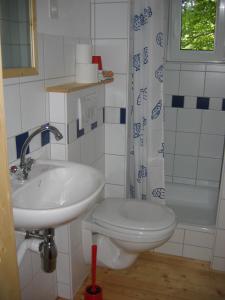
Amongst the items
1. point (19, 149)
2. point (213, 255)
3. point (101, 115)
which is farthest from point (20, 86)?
point (213, 255)

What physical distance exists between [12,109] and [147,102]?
995 mm

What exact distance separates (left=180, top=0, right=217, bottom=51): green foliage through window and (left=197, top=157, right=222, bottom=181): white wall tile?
0.89m

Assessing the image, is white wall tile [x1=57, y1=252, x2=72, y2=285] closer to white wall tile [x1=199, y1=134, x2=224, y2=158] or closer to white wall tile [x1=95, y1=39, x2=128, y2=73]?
white wall tile [x1=95, y1=39, x2=128, y2=73]

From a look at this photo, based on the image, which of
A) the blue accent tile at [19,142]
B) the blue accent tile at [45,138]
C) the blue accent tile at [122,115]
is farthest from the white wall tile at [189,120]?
the blue accent tile at [19,142]

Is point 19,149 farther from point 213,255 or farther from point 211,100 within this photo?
point 211,100

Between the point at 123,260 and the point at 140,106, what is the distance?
37.3 inches

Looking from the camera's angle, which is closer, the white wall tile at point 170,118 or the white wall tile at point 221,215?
the white wall tile at point 221,215

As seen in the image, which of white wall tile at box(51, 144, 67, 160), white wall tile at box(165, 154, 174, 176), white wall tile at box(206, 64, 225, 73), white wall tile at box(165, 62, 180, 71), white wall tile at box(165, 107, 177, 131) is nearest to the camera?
white wall tile at box(51, 144, 67, 160)

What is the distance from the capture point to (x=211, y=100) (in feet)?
8.61

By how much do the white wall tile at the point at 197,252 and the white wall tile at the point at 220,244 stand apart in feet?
0.23

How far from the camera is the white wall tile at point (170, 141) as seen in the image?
9.21 ft

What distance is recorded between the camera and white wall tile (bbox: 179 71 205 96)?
8.55ft

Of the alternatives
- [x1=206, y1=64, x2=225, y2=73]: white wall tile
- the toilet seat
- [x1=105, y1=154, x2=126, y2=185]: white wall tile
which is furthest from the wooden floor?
[x1=206, y1=64, x2=225, y2=73]: white wall tile

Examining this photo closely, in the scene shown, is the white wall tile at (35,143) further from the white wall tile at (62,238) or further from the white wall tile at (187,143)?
the white wall tile at (187,143)
